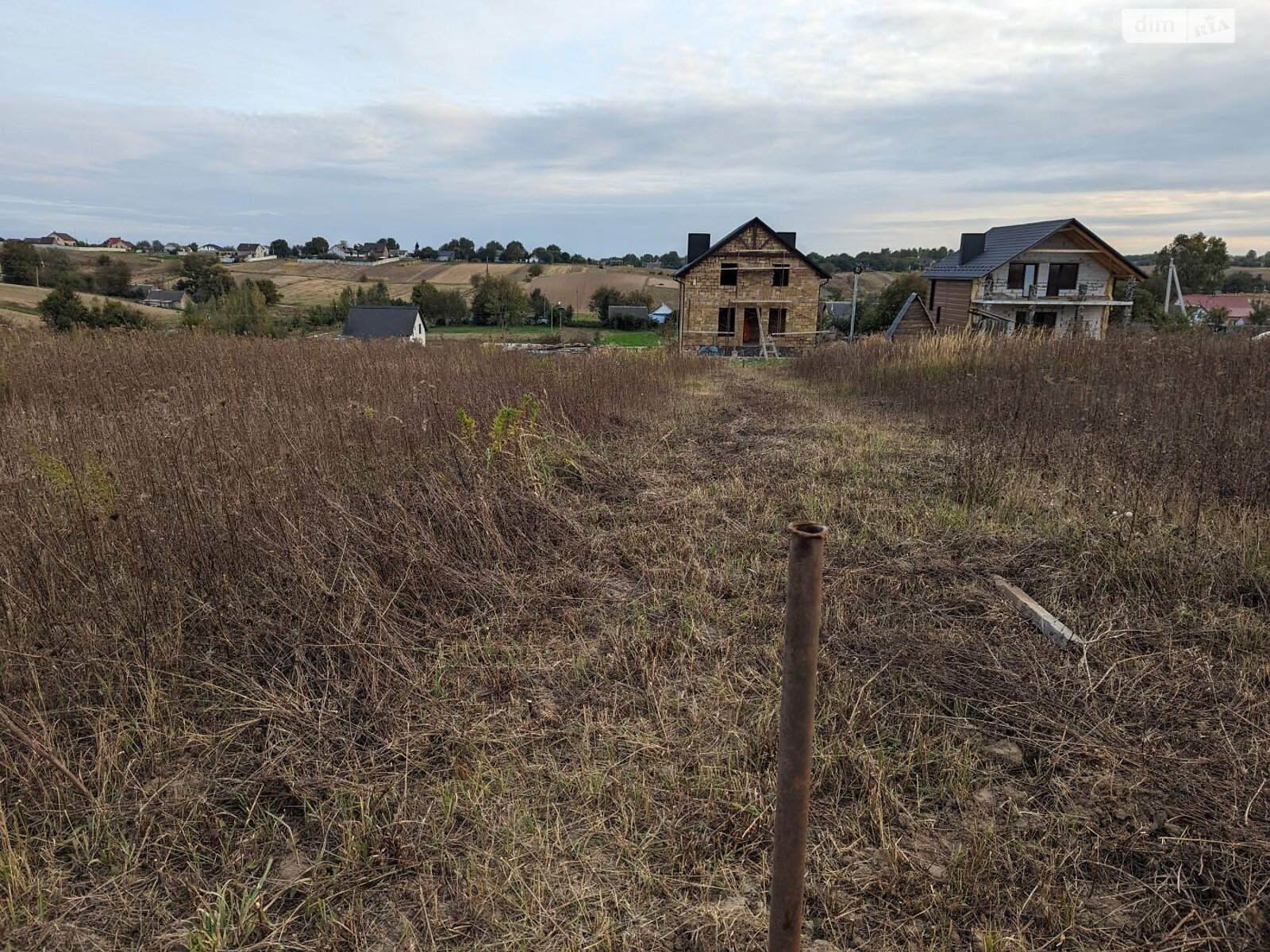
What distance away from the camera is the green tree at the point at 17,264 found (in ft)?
147

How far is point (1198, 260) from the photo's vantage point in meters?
48.4

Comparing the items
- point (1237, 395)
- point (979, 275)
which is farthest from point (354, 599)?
point (979, 275)

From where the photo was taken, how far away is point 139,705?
2555 millimetres

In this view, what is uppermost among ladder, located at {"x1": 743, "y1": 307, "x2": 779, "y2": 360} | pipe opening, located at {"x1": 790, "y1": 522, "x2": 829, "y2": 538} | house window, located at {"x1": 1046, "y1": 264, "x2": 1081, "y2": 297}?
house window, located at {"x1": 1046, "y1": 264, "x2": 1081, "y2": 297}

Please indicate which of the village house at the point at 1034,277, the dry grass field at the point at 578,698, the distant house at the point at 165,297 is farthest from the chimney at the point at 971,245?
the distant house at the point at 165,297

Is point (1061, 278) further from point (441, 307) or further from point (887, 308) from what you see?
point (441, 307)

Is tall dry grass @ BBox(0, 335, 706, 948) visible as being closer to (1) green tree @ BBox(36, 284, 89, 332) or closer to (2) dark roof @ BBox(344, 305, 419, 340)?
(1) green tree @ BBox(36, 284, 89, 332)

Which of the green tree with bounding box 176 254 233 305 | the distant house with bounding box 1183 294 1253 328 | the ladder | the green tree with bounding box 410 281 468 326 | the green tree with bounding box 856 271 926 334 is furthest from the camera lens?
the green tree with bounding box 410 281 468 326

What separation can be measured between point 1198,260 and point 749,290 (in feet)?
126

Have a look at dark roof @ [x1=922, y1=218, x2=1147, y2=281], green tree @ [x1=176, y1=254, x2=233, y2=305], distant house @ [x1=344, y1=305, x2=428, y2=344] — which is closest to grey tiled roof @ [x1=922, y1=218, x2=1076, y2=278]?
dark roof @ [x1=922, y1=218, x2=1147, y2=281]

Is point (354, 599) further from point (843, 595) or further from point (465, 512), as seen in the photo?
point (843, 595)

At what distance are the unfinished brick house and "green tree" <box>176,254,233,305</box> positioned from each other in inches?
1287

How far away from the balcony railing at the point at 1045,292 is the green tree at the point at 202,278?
150 feet

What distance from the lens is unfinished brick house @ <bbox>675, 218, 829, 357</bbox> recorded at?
32344 mm
